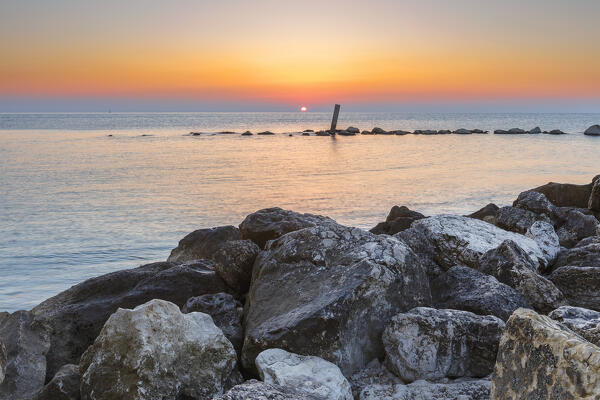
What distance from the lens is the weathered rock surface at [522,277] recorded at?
4.78 meters

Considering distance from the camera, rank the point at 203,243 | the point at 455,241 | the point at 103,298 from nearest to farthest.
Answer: the point at 103,298, the point at 455,241, the point at 203,243

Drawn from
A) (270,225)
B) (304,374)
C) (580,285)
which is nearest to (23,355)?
(304,374)

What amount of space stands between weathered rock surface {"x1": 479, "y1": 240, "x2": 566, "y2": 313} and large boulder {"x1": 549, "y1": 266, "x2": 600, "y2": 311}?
A: 31 cm

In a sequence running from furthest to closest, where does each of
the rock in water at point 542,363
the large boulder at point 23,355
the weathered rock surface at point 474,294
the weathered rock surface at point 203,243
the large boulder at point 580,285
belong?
1. the weathered rock surface at point 203,243
2. the large boulder at point 580,285
3. the weathered rock surface at point 474,294
4. the large boulder at point 23,355
5. the rock in water at point 542,363

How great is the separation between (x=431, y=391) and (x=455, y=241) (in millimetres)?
2918

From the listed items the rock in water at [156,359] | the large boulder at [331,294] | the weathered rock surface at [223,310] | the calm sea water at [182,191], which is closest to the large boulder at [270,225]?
the large boulder at [331,294]

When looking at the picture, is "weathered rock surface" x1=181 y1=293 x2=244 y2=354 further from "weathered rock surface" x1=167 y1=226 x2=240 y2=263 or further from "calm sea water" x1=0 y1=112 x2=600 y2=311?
"calm sea water" x1=0 y1=112 x2=600 y2=311

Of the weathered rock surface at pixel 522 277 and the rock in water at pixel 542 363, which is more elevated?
the rock in water at pixel 542 363

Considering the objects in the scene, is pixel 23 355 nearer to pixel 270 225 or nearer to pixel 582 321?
pixel 270 225

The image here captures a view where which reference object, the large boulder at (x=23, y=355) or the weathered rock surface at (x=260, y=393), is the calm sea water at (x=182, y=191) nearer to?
the large boulder at (x=23, y=355)

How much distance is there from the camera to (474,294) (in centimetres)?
449

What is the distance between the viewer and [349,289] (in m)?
4.00

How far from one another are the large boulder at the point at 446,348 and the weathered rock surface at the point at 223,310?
1423 millimetres

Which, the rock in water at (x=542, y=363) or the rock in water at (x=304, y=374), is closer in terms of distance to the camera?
the rock in water at (x=542, y=363)
